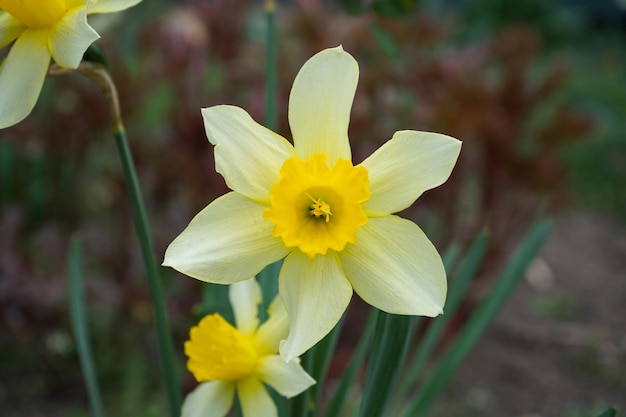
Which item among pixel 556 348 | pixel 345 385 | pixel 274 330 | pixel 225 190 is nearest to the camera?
pixel 274 330

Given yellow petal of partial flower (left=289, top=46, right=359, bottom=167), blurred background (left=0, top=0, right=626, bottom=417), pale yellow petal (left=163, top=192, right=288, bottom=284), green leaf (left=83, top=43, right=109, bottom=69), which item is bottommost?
blurred background (left=0, top=0, right=626, bottom=417)

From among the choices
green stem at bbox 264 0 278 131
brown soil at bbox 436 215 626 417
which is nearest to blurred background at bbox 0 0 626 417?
brown soil at bbox 436 215 626 417

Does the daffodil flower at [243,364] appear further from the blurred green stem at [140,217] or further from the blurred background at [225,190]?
the blurred background at [225,190]

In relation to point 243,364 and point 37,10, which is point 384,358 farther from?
point 37,10

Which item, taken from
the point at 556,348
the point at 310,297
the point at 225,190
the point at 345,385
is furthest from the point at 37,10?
the point at 556,348

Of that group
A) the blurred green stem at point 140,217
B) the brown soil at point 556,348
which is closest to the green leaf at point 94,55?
the blurred green stem at point 140,217

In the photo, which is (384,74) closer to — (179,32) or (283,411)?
(179,32)

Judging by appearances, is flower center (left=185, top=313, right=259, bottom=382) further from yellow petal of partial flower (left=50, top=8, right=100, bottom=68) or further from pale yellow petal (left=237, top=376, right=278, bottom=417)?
yellow petal of partial flower (left=50, top=8, right=100, bottom=68)
